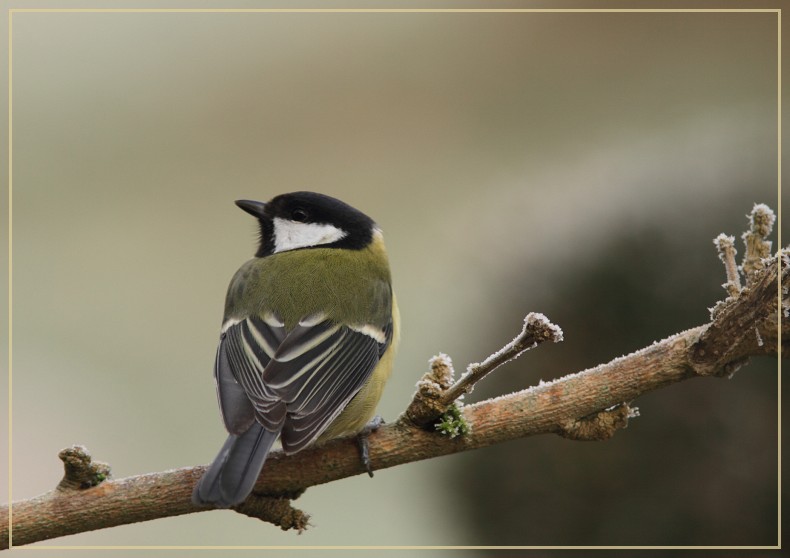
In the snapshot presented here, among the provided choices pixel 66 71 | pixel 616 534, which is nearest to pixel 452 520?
pixel 616 534

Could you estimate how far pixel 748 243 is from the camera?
148 cm

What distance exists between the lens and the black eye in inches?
79.7

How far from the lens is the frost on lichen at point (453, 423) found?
1.42m

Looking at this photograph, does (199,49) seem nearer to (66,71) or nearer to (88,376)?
(66,71)

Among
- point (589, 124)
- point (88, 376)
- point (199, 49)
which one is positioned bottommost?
point (88, 376)

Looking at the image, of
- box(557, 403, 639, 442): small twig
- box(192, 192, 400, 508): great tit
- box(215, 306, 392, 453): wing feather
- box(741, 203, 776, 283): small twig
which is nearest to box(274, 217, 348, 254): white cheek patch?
box(192, 192, 400, 508): great tit

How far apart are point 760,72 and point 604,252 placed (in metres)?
0.52

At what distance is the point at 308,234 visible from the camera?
6.70 feet

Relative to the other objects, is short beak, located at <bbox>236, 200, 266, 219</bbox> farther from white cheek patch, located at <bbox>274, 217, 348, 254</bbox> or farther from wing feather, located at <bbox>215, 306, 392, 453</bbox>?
wing feather, located at <bbox>215, 306, 392, 453</bbox>

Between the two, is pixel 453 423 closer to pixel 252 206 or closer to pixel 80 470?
pixel 80 470

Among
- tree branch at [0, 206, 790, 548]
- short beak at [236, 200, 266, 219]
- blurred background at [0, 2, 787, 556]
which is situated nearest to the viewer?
tree branch at [0, 206, 790, 548]

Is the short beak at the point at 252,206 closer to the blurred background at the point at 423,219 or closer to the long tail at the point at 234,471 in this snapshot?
the blurred background at the point at 423,219

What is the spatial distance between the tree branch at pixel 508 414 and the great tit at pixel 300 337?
0.11 m

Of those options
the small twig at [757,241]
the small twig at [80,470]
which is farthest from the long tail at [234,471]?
the small twig at [757,241]
